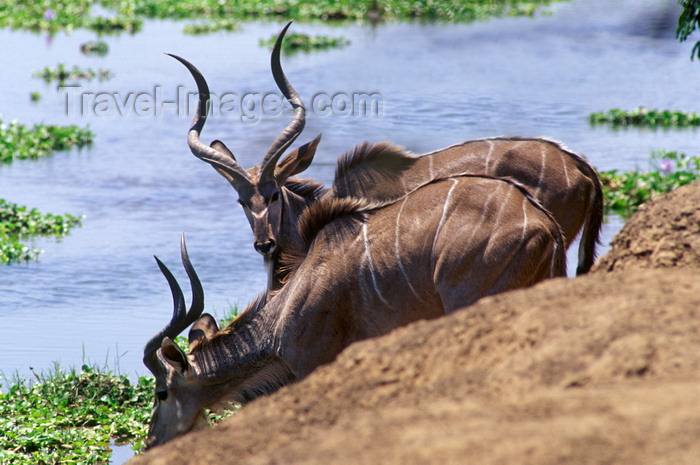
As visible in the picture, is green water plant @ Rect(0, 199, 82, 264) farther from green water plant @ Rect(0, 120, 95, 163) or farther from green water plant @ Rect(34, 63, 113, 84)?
green water plant @ Rect(34, 63, 113, 84)

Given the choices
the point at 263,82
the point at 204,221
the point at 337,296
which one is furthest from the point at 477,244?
the point at 263,82

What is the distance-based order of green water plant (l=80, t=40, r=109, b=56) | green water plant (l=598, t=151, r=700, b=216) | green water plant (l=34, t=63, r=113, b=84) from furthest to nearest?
green water plant (l=80, t=40, r=109, b=56) < green water plant (l=34, t=63, r=113, b=84) < green water plant (l=598, t=151, r=700, b=216)

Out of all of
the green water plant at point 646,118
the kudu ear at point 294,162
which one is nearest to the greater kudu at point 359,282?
the kudu ear at point 294,162

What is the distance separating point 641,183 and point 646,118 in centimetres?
401

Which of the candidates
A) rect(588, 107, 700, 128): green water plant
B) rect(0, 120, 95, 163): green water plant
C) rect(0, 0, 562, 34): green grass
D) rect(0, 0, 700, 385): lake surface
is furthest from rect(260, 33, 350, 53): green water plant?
rect(588, 107, 700, 128): green water plant

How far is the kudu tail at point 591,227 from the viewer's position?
5.81 meters

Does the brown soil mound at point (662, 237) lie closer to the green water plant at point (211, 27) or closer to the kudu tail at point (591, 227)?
the kudu tail at point (591, 227)

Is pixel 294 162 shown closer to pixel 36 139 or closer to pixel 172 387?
pixel 172 387

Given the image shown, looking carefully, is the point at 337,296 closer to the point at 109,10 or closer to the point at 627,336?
the point at 627,336

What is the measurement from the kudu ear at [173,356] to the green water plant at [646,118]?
9.47 m

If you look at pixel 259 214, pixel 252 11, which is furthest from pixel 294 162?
pixel 252 11

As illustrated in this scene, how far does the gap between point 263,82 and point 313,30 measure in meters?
6.46

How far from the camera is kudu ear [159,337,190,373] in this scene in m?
5.22

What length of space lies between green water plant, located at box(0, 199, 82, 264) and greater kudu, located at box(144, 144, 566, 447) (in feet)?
14.0
